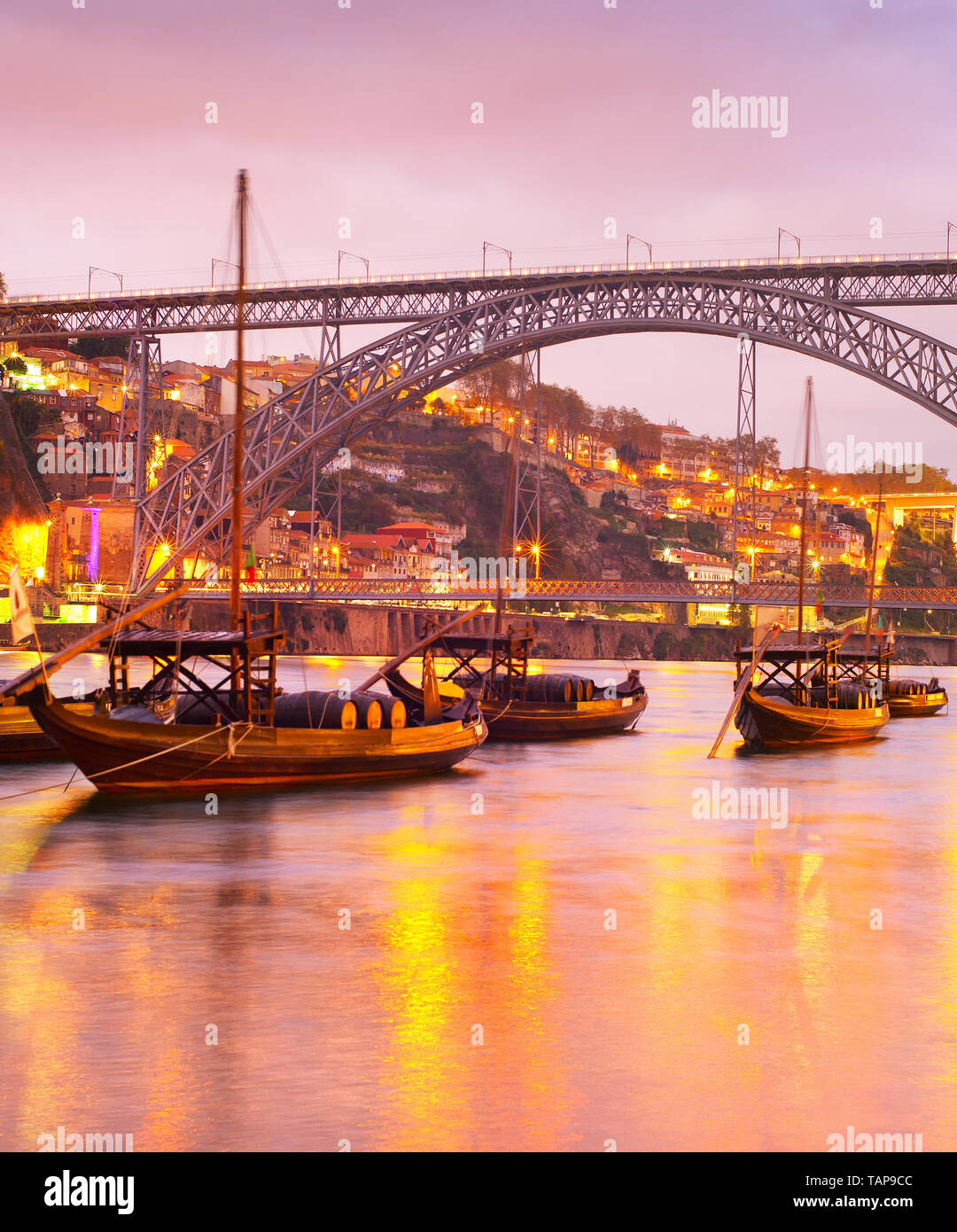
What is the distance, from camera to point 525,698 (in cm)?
3831

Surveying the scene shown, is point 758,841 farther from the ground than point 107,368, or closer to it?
closer to it

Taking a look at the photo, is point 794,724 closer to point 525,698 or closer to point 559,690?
point 559,690

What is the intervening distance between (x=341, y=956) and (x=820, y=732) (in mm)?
27017

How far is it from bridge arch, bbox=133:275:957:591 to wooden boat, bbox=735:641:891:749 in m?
18.7

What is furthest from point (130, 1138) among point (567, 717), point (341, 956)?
point (567, 717)

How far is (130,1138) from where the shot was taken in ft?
24.7

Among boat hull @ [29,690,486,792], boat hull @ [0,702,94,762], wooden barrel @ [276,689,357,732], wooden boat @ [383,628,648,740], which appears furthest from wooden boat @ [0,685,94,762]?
wooden boat @ [383,628,648,740]

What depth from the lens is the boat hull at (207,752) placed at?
20.8m

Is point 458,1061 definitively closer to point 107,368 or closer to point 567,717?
point 567,717

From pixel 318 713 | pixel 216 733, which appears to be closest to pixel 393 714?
pixel 318 713

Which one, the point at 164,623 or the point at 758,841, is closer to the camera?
the point at 758,841

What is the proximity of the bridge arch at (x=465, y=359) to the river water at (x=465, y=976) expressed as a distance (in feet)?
119

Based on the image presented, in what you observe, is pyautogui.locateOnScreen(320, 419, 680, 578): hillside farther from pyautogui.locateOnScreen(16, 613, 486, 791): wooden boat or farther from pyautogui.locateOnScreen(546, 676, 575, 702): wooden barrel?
pyautogui.locateOnScreen(16, 613, 486, 791): wooden boat

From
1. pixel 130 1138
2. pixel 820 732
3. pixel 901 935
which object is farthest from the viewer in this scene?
pixel 820 732
